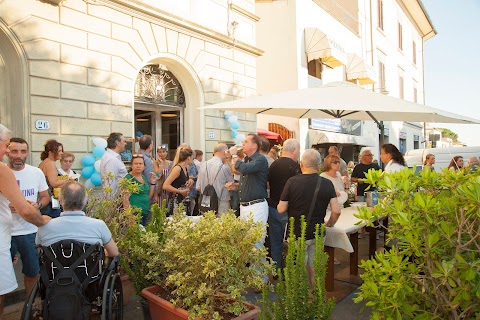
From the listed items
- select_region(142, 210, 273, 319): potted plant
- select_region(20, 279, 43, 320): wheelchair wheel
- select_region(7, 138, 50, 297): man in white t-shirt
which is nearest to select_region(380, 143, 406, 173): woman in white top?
select_region(142, 210, 273, 319): potted plant

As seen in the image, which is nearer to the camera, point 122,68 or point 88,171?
point 88,171

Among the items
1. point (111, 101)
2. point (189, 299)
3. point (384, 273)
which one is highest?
point (111, 101)

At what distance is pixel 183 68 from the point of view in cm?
942

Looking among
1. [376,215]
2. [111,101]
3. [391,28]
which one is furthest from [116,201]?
[391,28]

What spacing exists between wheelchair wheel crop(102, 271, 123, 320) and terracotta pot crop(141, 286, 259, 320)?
0.80ft

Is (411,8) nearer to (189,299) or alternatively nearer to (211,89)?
(211,89)

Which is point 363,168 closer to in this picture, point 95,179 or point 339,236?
point 339,236

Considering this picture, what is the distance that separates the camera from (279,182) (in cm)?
489

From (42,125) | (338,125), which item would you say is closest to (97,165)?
(42,125)

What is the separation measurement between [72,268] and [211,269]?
0.98m

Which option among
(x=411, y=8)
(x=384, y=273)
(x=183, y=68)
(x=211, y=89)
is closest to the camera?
(x=384, y=273)

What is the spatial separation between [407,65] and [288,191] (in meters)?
27.2

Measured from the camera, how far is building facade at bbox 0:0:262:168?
6527 millimetres

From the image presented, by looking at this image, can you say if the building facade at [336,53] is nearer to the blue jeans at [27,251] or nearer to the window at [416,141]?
the window at [416,141]
